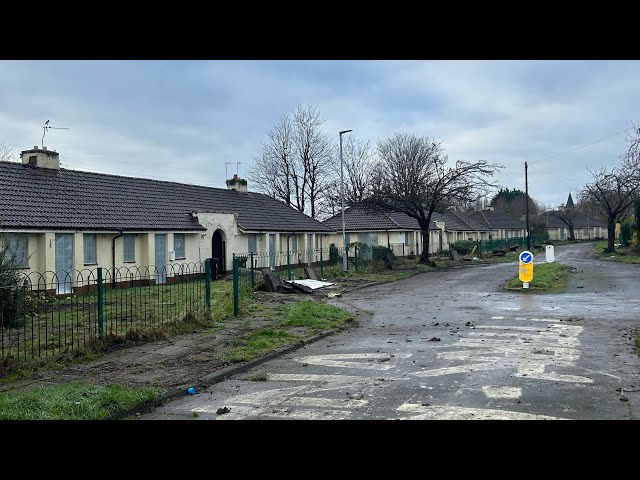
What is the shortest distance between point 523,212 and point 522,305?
347ft

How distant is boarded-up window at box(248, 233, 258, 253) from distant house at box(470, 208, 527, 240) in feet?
193

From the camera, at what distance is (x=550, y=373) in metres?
7.99

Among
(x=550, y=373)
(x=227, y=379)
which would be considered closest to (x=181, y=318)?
(x=227, y=379)

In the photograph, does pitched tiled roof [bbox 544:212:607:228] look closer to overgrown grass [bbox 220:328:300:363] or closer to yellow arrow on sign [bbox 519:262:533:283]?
yellow arrow on sign [bbox 519:262:533:283]

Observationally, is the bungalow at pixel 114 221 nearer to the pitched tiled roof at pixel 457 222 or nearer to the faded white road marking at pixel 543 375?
the faded white road marking at pixel 543 375

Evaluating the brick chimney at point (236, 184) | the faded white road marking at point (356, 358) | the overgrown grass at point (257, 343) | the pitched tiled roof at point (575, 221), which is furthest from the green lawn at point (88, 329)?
the pitched tiled roof at point (575, 221)

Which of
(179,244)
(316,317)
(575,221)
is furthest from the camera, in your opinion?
(575,221)

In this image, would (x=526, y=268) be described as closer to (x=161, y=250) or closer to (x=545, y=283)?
(x=545, y=283)

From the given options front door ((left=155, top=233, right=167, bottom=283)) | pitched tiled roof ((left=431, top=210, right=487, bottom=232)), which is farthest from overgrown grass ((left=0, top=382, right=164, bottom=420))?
pitched tiled roof ((left=431, top=210, right=487, bottom=232))

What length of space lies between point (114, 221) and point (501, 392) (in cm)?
1993

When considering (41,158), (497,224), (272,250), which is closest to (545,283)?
(272,250)

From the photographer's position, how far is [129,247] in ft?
79.0

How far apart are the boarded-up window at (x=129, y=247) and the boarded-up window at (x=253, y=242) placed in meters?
8.73

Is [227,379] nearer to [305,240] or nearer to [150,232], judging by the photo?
[150,232]
